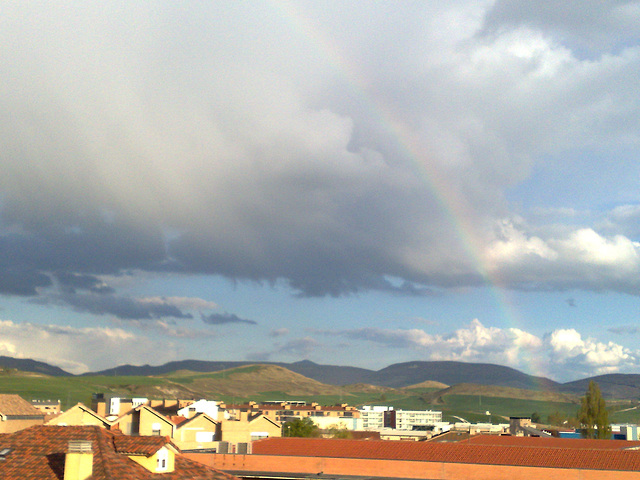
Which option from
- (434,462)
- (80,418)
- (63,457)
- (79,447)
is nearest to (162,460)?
(63,457)

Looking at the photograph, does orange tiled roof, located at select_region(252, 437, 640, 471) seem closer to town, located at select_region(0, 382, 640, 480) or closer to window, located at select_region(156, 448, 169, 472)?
town, located at select_region(0, 382, 640, 480)

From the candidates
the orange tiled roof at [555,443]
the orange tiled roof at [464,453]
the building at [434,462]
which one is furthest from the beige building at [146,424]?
the orange tiled roof at [555,443]

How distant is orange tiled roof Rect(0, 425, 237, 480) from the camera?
29.4 meters

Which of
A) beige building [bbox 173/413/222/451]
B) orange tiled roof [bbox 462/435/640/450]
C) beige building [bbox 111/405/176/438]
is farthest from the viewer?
orange tiled roof [bbox 462/435/640/450]

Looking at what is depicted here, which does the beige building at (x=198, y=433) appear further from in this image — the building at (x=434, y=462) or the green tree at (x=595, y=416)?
the green tree at (x=595, y=416)

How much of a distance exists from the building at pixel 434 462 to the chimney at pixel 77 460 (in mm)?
33488

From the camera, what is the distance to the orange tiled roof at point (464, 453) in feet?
206

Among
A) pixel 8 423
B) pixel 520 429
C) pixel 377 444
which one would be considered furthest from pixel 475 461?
pixel 520 429

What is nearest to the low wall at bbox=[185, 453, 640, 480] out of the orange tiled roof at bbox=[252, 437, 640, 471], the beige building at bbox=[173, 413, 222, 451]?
the orange tiled roof at bbox=[252, 437, 640, 471]

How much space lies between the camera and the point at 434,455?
67.6 metres

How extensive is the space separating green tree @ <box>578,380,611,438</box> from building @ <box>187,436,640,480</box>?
69.0 meters

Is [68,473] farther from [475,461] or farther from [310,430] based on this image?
[310,430]

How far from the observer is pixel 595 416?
131 m

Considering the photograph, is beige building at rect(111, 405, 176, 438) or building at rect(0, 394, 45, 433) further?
building at rect(0, 394, 45, 433)
